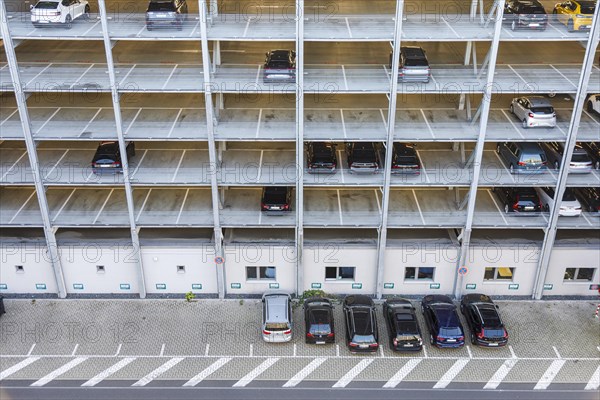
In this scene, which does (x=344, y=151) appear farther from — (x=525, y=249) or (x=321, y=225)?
(x=525, y=249)

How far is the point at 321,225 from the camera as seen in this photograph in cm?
3969

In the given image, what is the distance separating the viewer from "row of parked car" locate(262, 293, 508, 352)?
122 ft

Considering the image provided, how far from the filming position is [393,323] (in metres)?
38.0

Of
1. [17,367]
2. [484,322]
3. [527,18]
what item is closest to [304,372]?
[484,322]

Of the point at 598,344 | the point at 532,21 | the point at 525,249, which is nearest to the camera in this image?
the point at 532,21

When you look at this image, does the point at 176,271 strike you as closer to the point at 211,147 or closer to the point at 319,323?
the point at 211,147

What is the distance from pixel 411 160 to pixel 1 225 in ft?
78.6

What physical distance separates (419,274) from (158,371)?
16.6 m

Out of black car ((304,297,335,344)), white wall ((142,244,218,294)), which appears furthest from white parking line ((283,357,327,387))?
white wall ((142,244,218,294))

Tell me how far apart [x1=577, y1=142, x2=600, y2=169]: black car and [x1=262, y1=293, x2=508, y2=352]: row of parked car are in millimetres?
10202

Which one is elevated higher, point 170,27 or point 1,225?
point 170,27

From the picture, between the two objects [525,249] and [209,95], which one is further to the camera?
[525,249]

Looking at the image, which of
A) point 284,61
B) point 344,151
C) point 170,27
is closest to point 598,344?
point 344,151

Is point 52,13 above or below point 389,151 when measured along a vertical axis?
above
